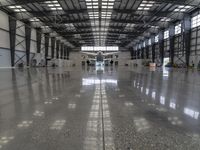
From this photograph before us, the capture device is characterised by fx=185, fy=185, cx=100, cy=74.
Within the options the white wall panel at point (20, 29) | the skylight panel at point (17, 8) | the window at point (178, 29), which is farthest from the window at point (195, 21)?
the white wall panel at point (20, 29)

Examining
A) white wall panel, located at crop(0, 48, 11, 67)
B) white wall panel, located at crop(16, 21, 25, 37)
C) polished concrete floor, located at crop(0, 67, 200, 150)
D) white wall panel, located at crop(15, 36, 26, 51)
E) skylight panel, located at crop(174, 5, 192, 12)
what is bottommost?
polished concrete floor, located at crop(0, 67, 200, 150)

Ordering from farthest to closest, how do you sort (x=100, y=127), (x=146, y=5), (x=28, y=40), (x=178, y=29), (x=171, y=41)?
(x=171, y=41) < (x=178, y=29) < (x=28, y=40) < (x=146, y=5) < (x=100, y=127)

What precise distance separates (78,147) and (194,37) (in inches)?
1711

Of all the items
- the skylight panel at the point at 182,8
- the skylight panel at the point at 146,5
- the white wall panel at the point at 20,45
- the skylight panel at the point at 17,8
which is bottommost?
the white wall panel at the point at 20,45

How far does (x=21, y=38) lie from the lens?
4275 centimetres

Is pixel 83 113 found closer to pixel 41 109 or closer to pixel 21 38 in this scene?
pixel 41 109

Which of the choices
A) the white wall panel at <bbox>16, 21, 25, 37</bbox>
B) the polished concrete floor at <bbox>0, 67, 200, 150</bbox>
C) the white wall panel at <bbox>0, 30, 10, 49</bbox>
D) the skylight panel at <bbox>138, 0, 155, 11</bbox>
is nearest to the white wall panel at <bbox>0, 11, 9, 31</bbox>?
the white wall panel at <bbox>0, 30, 10, 49</bbox>

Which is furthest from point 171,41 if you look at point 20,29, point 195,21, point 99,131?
point 99,131

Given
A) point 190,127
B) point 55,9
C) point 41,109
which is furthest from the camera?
point 55,9

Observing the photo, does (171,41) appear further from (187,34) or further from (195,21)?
(195,21)

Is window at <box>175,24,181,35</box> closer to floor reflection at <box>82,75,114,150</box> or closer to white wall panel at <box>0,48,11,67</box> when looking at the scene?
white wall panel at <box>0,48,11,67</box>

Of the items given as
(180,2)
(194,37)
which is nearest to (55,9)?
(180,2)

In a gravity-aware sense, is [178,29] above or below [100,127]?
above

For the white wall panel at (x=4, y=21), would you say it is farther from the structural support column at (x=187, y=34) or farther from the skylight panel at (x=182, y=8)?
the structural support column at (x=187, y=34)
